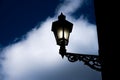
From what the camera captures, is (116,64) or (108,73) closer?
(116,64)

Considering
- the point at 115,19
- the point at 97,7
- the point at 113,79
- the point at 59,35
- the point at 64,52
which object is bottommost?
the point at 113,79

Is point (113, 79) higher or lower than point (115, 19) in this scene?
lower

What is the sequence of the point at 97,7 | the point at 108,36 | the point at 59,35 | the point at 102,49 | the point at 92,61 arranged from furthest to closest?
the point at 97,7, the point at 102,49, the point at 108,36, the point at 59,35, the point at 92,61

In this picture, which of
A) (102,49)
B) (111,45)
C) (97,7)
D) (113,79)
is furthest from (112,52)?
(97,7)

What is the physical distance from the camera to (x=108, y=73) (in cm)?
691

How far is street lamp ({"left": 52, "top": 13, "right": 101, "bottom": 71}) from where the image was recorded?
20.2 feet

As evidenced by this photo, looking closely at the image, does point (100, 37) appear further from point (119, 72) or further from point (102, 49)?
point (119, 72)

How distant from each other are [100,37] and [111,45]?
1345 millimetres

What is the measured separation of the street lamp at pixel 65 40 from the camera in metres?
6.15

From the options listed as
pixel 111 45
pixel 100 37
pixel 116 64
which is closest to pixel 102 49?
pixel 100 37

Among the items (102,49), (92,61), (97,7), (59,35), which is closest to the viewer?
(92,61)

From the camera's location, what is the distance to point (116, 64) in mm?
6348

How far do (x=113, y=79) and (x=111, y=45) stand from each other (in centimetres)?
82

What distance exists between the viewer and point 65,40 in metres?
6.56
